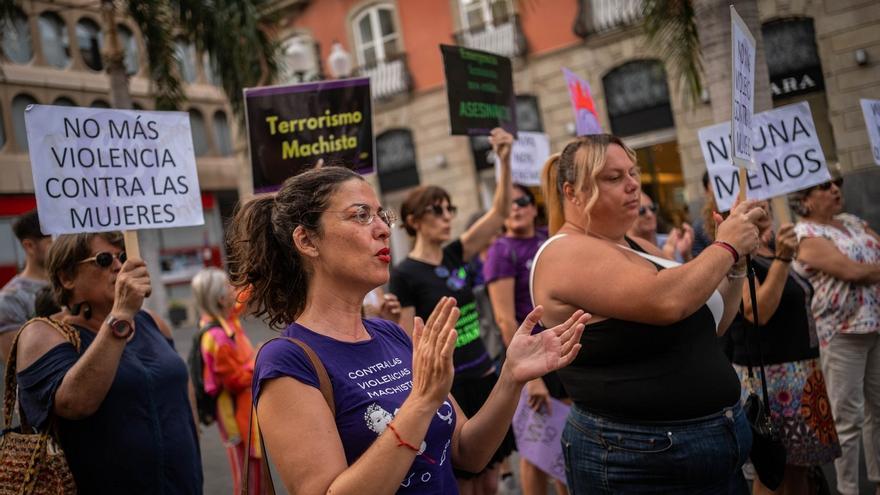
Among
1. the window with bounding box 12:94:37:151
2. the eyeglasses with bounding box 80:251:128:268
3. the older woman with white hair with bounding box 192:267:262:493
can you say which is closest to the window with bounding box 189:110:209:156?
the window with bounding box 12:94:37:151

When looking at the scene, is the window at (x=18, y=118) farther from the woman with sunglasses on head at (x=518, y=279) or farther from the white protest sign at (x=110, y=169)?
the white protest sign at (x=110, y=169)

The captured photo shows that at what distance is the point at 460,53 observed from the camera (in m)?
5.45

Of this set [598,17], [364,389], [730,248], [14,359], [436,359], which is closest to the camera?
[436,359]

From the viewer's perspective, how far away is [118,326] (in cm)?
295

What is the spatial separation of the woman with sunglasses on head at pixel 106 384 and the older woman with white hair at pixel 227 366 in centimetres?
180

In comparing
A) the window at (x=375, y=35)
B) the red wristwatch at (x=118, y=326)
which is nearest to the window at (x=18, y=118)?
the window at (x=375, y=35)

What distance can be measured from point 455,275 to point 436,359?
2.96 meters

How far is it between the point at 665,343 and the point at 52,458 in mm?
2379

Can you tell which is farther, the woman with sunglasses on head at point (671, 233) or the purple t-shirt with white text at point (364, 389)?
the woman with sunglasses on head at point (671, 233)

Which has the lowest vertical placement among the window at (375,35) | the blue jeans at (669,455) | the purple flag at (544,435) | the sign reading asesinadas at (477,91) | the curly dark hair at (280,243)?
the purple flag at (544,435)

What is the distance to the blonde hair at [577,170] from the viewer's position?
9.12 feet

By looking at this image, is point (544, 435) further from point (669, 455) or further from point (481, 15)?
point (481, 15)

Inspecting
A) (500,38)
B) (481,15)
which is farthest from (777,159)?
(481,15)

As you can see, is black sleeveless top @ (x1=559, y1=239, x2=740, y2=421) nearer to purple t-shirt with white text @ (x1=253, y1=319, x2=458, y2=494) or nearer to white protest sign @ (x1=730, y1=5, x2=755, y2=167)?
purple t-shirt with white text @ (x1=253, y1=319, x2=458, y2=494)
